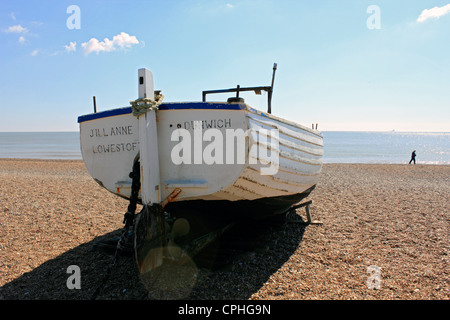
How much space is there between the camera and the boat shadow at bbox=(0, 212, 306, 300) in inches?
127

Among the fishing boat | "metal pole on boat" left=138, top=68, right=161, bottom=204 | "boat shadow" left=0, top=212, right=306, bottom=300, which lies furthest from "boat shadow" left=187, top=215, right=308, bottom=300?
"metal pole on boat" left=138, top=68, right=161, bottom=204

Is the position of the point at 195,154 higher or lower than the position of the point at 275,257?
higher

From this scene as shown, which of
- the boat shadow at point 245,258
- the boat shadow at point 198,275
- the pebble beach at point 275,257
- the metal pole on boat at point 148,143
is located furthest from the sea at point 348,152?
the metal pole on boat at point 148,143

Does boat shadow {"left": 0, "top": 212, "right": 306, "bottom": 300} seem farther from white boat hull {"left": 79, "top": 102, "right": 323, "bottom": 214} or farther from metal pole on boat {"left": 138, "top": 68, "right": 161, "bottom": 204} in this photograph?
metal pole on boat {"left": 138, "top": 68, "right": 161, "bottom": 204}

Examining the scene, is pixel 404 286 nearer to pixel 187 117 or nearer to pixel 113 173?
pixel 187 117

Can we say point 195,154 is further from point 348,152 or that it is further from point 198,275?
point 348,152

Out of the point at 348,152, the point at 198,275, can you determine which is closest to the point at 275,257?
the point at 198,275

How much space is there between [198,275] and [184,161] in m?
1.45

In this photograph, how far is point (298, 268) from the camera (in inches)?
151

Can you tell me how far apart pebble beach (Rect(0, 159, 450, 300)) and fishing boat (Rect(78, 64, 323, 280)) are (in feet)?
2.15

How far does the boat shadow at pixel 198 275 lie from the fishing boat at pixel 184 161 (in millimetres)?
311

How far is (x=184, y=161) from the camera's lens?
11.8 ft

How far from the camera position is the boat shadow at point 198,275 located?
3238 mm

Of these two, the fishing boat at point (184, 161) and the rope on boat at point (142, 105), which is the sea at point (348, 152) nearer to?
the fishing boat at point (184, 161)
